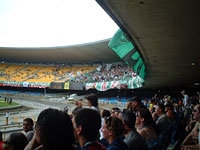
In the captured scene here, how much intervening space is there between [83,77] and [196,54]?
32.1 m

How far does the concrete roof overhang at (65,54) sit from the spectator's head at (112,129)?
28.1m

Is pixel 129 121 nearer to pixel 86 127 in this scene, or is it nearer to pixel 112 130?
pixel 112 130

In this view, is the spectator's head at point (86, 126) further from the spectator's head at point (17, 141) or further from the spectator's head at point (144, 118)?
the spectator's head at point (144, 118)

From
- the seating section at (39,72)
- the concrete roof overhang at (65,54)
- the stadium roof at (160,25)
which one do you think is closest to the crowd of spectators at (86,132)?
the stadium roof at (160,25)

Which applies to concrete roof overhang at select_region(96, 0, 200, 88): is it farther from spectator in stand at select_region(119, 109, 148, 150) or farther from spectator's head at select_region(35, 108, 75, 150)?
spectator's head at select_region(35, 108, 75, 150)

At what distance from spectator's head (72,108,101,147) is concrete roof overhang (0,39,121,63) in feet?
94.1

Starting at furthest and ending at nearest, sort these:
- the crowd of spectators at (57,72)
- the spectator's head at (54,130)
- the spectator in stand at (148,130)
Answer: the crowd of spectators at (57,72) < the spectator in stand at (148,130) < the spectator's head at (54,130)

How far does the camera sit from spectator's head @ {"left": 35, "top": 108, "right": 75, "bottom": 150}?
1.40m

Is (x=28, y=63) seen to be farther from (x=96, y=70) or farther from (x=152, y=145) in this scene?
(x=152, y=145)

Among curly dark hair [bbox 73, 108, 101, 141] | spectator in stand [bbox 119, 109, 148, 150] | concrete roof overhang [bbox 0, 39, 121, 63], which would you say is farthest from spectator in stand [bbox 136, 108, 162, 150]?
concrete roof overhang [bbox 0, 39, 121, 63]

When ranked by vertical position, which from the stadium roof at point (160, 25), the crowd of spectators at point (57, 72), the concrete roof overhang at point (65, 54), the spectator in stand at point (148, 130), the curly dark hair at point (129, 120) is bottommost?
the spectator in stand at point (148, 130)

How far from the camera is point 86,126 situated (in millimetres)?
1749

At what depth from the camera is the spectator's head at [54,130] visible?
1402mm

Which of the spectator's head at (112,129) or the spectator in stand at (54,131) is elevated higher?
the spectator in stand at (54,131)
